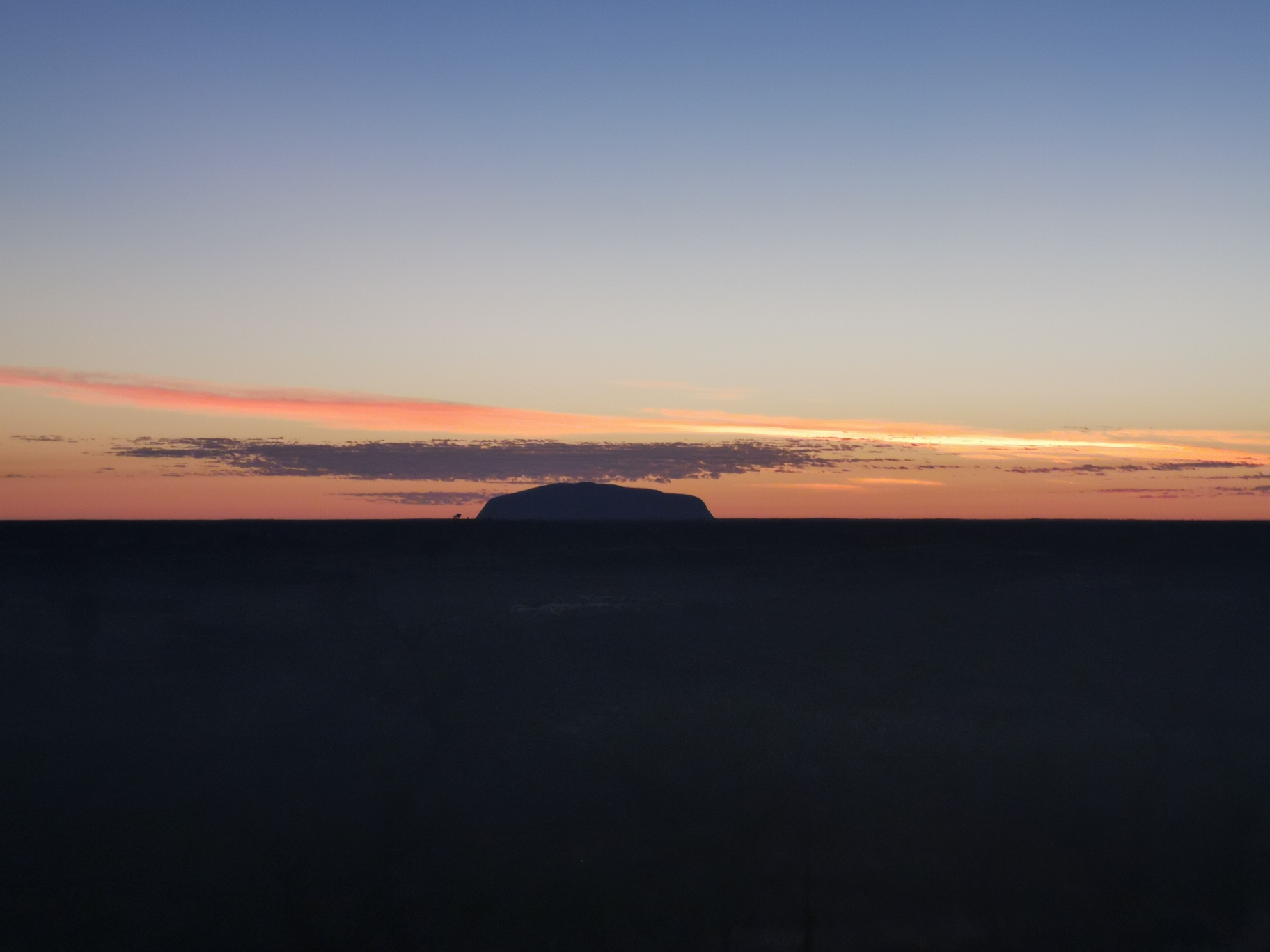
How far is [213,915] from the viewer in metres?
6.90

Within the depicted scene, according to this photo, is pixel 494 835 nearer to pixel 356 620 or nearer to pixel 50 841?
pixel 50 841

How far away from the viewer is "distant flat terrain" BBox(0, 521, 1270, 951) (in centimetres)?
698

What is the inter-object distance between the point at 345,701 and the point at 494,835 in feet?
10.6

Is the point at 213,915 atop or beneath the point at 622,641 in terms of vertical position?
beneath

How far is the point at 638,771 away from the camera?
888 cm

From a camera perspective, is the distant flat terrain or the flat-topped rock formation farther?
the flat-topped rock formation

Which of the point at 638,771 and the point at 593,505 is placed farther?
the point at 593,505

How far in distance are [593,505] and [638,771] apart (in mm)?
99105

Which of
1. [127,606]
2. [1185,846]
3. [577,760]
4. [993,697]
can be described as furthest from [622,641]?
[127,606]

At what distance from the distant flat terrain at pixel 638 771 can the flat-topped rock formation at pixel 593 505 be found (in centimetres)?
8806

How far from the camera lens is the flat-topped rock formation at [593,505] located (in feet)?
348

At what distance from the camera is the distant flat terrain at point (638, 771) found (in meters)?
6.98

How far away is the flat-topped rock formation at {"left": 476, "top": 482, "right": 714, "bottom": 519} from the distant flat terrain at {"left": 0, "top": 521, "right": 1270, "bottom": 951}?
88.1 meters

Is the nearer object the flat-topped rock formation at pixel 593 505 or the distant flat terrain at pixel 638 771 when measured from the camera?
the distant flat terrain at pixel 638 771
